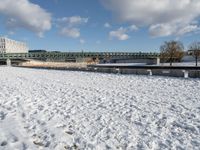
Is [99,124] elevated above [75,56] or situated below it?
below

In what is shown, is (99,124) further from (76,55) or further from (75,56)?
(75,56)

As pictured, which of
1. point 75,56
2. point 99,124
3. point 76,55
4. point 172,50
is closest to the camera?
point 99,124

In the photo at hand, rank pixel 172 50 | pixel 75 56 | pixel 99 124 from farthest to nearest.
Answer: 1. pixel 75 56
2. pixel 172 50
3. pixel 99 124

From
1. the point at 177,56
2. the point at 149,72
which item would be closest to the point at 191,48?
the point at 177,56

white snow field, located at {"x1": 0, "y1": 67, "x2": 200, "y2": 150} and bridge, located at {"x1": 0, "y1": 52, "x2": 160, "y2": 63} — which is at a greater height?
bridge, located at {"x1": 0, "y1": 52, "x2": 160, "y2": 63}

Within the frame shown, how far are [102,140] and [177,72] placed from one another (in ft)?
72.1

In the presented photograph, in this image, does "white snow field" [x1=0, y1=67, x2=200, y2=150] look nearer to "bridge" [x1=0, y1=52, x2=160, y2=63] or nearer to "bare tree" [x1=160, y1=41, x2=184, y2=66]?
"bare tree" [x1=160, y1=41, x2=184, y2=66]

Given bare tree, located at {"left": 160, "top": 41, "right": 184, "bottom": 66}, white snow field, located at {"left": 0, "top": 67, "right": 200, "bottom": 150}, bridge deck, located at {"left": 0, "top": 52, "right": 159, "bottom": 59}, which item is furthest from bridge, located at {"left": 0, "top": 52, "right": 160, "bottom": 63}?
white snow field, located at {"left": 0, "top": 67, "right": 200, "bottom": 150}

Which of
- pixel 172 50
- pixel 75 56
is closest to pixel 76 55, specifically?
pixel 75 56

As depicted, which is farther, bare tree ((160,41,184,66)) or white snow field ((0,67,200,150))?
bare tree ((160,41,184,66))

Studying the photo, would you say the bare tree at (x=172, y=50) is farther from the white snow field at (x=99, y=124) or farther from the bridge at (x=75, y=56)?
the bridge at (x=75, y=56)

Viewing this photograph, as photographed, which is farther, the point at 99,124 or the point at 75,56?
the point at 75,56

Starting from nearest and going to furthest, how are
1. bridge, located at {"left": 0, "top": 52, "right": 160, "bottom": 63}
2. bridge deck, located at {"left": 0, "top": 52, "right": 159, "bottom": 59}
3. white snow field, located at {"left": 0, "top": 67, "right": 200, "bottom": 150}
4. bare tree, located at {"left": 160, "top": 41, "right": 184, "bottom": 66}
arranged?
white snow field, located at {"left": 0, "top": 67, "right": 200, "bottom": 150} → bare tree, located at {"left": 160, "top": 41, "right": 184, "bottom": 66} → bridge, located at {"left": 0, "top": 52, "right": 160, "bottom": 63} → bridge deck, located at {"left": 0, "top": 52, "right": 159, "bottom": 59}

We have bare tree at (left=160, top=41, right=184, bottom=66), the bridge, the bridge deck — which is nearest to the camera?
bare tree at (left=160, top=41, right=184, bottom=66)
